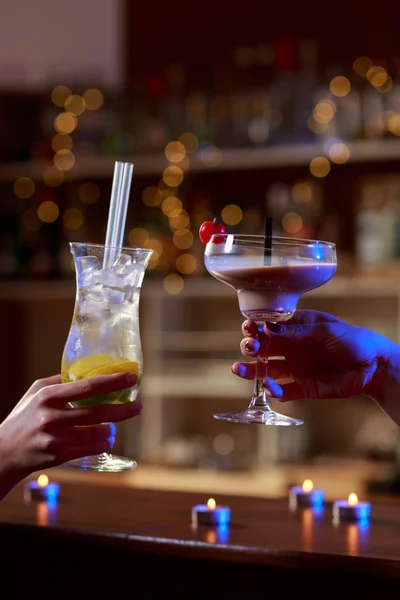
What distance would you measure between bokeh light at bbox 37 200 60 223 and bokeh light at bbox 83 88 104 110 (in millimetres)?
406

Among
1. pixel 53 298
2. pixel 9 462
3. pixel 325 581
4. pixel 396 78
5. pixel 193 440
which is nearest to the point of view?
pixel 9 462

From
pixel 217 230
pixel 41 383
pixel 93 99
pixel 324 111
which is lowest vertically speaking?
pixel 41 383

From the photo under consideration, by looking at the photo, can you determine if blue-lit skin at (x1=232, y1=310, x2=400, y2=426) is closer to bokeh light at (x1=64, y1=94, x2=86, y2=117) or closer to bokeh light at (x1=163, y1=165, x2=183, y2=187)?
bokeh light at (x1=163, y1=165, x2=183, y2=187)

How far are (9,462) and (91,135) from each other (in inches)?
114

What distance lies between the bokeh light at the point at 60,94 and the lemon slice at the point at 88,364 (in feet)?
9.38

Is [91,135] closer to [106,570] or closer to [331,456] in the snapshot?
[331,456]

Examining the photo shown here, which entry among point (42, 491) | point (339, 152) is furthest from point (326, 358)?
point (339, 152)

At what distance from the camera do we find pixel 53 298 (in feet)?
13.7

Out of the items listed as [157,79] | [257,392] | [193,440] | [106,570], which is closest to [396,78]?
[157,79]

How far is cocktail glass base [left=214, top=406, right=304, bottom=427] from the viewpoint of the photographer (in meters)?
1.38

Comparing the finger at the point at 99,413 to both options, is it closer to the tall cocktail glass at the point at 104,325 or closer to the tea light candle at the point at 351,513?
the tall cocktail glass at the point at 104,325

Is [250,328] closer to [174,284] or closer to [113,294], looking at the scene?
[113,294]

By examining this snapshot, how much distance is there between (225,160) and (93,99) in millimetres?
658

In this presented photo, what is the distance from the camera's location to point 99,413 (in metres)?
1.12
